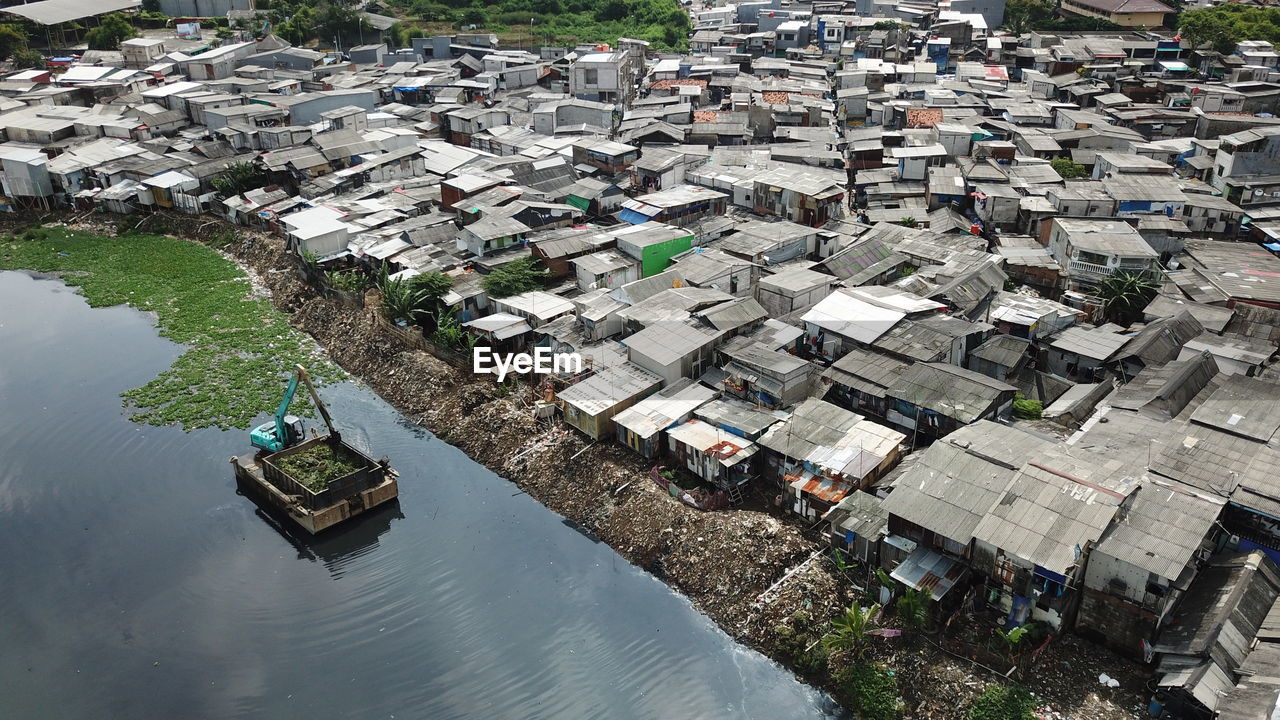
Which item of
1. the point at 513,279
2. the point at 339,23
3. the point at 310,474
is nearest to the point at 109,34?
the point at 339,23

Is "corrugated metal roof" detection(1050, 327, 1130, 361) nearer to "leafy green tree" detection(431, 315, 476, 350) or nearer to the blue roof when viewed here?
the blue roof

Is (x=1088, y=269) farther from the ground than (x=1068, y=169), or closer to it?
closer to it

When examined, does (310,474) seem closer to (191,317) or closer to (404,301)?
(404,301)

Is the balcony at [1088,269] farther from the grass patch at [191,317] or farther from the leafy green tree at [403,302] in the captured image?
the grass patch at [191,317]

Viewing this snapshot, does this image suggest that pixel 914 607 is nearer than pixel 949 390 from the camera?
Yes

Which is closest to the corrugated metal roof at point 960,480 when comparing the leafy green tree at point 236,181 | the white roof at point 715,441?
the white roof at point 715,441

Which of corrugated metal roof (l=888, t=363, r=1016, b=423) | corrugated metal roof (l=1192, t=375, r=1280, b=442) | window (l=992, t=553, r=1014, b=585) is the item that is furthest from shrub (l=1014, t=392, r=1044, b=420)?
window (l=992, t=553, r=1014, b=585)
